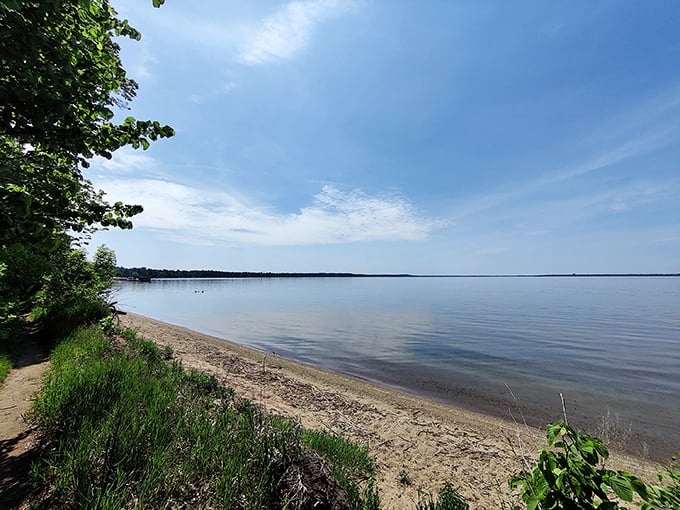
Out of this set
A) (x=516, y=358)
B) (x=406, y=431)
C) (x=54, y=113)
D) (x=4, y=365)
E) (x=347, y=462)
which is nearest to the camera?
(x=54, y=113)

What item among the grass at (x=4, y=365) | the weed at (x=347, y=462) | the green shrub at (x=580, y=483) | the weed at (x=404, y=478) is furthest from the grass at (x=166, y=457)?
the grass at (x=4, y=365)

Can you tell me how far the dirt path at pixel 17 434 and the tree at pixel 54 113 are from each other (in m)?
2.82

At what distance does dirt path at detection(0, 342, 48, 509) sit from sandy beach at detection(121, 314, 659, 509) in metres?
4.64

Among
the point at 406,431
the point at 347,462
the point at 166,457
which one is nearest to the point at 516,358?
the point at 406,431

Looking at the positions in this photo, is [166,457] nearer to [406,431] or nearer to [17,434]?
[17,434]

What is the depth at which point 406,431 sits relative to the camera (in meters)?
8.73

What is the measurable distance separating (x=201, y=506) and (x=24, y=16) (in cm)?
A: 491

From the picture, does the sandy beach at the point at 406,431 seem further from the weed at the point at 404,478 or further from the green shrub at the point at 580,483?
the green shrub at the point at 580,483

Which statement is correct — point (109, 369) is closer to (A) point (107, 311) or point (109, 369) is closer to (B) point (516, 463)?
A: (B) point (516, 463)

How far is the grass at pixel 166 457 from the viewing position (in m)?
3.43

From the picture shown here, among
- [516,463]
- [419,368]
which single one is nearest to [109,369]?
[516,463]

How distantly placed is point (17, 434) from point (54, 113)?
524 centimetres

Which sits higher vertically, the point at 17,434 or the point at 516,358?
the point at 17,434

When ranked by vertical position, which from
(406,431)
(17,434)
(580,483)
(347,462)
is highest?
(580,483)
